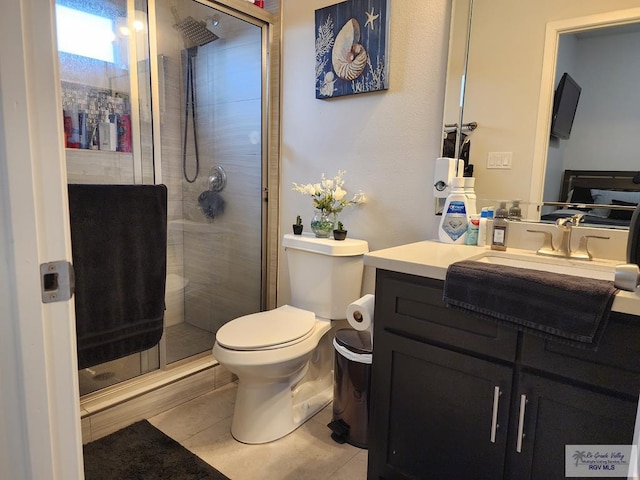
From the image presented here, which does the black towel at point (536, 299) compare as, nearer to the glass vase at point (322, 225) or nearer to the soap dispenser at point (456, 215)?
the soap dispenser at point (456, 215)

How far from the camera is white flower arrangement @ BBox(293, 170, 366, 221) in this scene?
1912 mm

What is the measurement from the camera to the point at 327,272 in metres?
1.84

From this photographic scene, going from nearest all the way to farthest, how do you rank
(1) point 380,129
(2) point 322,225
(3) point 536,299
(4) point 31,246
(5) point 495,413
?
(4) point 31,246, (3) point 536,299, (5) point 495,413, (1) point 380,129, (2) point 322,225

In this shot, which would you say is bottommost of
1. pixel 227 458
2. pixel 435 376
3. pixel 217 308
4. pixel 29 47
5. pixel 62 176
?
pixel 227 458

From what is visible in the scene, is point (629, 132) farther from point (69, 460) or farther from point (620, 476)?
point (69, 460)

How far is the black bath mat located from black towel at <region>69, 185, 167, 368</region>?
36cm

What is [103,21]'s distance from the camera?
1.71 m

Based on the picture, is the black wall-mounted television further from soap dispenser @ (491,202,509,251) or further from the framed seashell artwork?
the framed seashell artwork

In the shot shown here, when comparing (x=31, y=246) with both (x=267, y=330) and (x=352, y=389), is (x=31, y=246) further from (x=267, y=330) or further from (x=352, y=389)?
(x=352, y=389)

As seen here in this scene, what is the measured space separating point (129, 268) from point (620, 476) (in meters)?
1.70

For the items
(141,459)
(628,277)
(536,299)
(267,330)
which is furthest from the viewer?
(267,330)

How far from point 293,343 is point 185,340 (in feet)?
2.87

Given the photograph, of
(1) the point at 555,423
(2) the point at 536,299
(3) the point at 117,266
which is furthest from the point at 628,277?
(3) the point at 117,266

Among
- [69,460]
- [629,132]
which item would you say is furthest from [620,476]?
[69,460]
